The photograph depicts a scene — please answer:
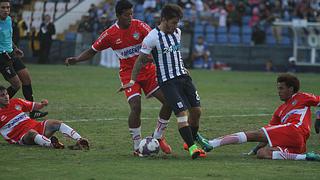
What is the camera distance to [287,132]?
1084 cm

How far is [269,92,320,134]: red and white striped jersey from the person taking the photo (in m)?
11.0

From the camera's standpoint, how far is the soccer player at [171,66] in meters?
10.9

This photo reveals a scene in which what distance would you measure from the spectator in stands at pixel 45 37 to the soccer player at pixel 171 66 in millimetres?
26214

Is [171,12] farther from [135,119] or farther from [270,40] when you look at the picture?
[270,40]

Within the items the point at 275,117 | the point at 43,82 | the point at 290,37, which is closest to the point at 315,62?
the point at 290,37

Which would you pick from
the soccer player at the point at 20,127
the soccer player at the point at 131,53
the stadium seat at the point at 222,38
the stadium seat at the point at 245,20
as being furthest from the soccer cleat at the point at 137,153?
the stadium seat at the point at 245,20

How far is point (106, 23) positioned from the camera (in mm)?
38406

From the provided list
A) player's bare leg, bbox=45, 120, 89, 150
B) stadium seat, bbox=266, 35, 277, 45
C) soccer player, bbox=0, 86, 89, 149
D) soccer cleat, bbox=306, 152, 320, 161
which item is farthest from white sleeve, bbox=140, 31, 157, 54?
stadium seat, bbox=266, 35, 277, 45

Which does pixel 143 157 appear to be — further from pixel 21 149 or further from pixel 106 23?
pixel 106 23

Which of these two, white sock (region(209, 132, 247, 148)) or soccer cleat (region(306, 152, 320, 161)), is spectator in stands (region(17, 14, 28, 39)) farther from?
soccer cleat (region(306, 152, 320, 161))

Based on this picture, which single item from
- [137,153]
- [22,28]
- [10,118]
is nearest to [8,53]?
[10,118]

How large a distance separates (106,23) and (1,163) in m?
28.5

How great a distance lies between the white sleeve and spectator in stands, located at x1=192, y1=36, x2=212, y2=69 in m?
25.8

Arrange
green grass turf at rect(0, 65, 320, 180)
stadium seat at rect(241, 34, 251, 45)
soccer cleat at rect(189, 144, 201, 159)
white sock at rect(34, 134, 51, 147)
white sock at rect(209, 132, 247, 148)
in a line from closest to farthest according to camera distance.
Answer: green grass turf at rect(0, 65, 320, 180) → soccer cleat at rect(189, 144, 201, 159) → white sock at rect(209, 132, 247, 148) → white sock at rect(34, 134, 51, 147) → stadium seat at rect(241, 34, 251, 45)
